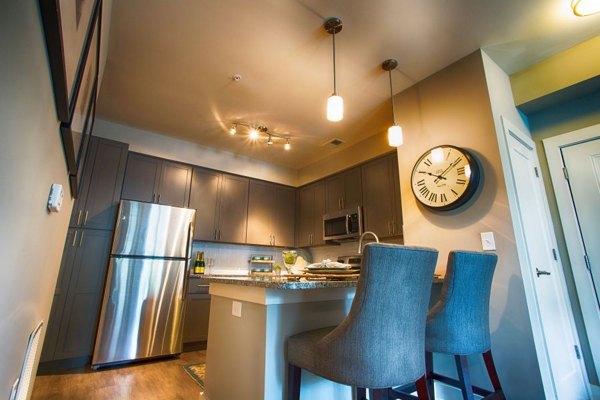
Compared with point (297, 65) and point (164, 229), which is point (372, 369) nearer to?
point (297, 65)

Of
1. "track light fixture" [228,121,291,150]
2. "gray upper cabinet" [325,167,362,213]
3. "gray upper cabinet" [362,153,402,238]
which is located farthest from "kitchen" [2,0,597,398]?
"track light fixture" [228,121,291,150]

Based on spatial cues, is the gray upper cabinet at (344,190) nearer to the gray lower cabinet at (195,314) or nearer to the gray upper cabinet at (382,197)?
the gray upper cabinet at (382,197)

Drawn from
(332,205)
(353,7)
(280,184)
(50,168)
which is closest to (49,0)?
(50,168)

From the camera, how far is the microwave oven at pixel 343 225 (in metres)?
3.82

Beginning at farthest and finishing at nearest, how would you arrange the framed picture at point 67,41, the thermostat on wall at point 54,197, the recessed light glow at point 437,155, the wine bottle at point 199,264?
the wine bottle at point 199,264, the recessed light glow at point 437,155, the thermostat on wall at point 54,197, the framed picture at point 67,41

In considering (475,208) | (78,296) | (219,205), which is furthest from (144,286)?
(475,208)

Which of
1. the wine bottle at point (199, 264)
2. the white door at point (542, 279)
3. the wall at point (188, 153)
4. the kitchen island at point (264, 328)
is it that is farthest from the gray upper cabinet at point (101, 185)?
the white door at point (542, 279)

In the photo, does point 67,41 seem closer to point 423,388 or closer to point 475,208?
point 423,388

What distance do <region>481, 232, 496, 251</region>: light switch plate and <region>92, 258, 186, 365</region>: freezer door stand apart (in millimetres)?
3160

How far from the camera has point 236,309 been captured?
1.74m

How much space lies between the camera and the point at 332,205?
14.4 ft

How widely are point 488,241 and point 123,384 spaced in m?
3.28

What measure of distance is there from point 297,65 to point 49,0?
220 centimetres

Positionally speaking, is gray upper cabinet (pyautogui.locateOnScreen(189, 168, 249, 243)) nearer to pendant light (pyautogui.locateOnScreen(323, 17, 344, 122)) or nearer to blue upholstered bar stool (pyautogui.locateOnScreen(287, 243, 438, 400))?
pendant light (pyautogui.locateOnScreen(323, 17, 344, 122))
